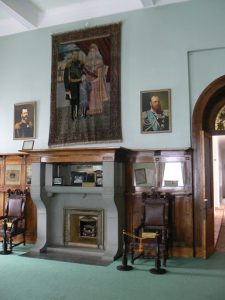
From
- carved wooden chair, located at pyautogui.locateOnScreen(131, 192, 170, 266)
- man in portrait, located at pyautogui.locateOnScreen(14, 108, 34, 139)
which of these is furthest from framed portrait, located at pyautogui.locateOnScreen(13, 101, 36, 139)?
carved wooden chair, located at pyautogui.locateOnScreen(131, 192, 170, 266)

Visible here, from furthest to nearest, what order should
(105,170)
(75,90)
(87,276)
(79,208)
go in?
(75,90)
(79,208)
(105,170)
(87,276)

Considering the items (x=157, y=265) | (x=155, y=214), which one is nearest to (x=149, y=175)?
(x=155, y=214)

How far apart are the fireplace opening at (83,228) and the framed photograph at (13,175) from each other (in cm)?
155

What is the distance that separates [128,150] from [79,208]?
5.19ft

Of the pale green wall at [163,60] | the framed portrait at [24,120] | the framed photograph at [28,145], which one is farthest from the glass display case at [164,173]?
the framed portrait at [24,120]

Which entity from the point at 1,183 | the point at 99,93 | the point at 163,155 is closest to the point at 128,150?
the point at 163,155

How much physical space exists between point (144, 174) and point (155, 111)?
1286 millimetres

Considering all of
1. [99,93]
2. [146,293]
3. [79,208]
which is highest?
[99,93]

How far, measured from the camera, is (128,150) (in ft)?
22.7

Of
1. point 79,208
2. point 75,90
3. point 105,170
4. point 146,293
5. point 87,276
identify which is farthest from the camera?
point 75,90

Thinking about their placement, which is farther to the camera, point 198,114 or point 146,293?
point 198,114

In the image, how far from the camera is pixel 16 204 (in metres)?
7.70

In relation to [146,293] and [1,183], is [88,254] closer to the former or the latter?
[146,293]

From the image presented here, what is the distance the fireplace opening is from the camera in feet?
23.0
